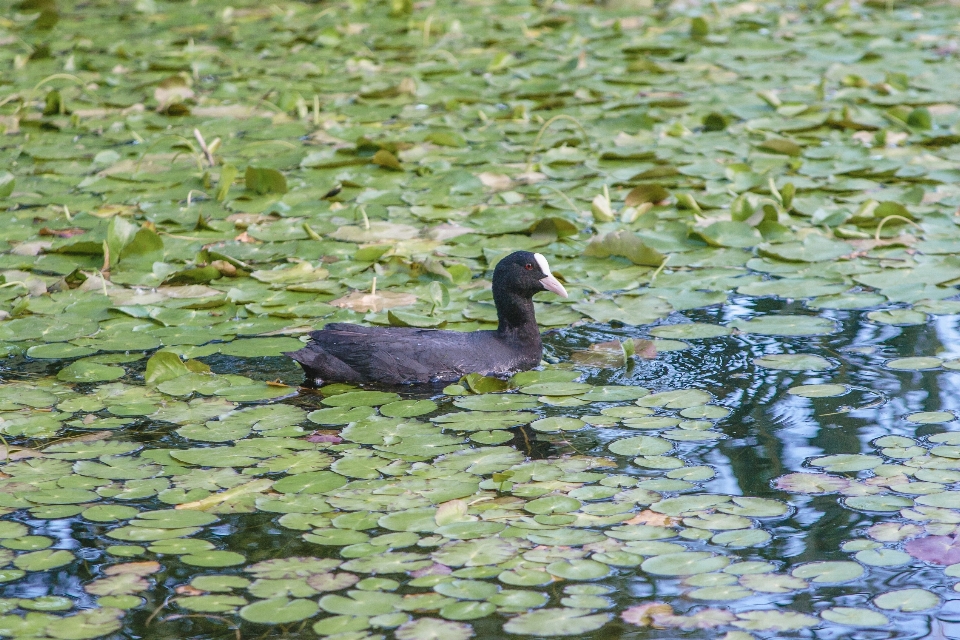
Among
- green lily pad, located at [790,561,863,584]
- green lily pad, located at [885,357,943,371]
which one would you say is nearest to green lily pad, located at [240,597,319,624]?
green lily pad, located at [790,561,863,584]

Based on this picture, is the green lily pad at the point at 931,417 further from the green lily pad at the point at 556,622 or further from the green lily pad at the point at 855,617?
the green lily pad at the point at 556,622

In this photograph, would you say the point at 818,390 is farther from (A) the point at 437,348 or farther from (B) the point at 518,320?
(A) the point at 437,348

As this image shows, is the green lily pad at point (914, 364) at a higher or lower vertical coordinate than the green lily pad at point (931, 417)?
higher

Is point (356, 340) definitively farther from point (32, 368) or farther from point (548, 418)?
point (32, 368)

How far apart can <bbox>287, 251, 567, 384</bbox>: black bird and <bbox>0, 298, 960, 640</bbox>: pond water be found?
0.40 feet

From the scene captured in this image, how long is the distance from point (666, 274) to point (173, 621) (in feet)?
12.1

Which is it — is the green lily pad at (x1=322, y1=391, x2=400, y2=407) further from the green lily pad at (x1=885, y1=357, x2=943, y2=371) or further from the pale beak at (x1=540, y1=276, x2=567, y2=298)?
the green lily pad at (x1=885, y1=357, x2=943, y2=371)

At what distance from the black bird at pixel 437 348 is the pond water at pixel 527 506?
0.12 m

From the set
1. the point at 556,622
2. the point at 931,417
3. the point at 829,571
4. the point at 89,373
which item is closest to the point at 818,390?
the point at 931,417

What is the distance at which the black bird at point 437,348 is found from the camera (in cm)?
523

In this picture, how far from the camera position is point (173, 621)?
3393mm

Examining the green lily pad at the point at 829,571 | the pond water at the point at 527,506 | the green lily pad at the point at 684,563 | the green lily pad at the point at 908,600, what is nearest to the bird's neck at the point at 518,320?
the pond water at the point at 527,506

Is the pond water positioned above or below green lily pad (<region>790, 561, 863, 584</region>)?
above

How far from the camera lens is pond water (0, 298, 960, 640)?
3387mm
